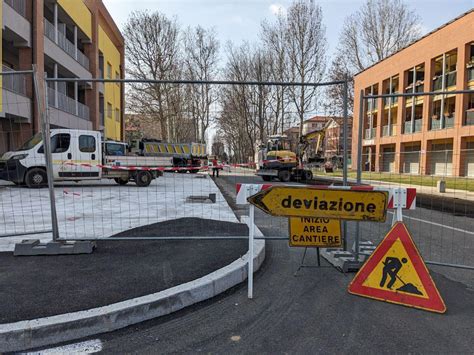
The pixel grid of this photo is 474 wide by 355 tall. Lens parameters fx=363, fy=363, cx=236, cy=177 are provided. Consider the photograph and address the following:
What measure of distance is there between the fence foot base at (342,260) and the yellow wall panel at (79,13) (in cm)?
2552

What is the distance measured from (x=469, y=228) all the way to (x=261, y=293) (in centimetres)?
679

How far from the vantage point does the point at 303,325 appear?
348 centimetres

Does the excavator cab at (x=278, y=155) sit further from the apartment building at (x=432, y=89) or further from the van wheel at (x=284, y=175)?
the apartment building at (x=432, y=89)

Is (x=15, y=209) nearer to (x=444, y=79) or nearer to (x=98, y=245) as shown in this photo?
(x=98, y=245)

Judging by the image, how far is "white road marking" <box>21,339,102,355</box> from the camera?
3.04 metres

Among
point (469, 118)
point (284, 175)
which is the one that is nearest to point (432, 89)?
point (469, 118)

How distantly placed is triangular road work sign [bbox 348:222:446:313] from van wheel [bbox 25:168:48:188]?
1405cm

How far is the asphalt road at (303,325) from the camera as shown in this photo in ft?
10.2

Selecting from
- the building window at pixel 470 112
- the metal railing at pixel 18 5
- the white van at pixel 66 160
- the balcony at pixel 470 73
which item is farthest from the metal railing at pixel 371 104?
the metal railing at pixel 18 5

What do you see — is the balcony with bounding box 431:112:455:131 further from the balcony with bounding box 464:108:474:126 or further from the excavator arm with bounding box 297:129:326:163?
the excavator arm with bounding box 297:129:326:163

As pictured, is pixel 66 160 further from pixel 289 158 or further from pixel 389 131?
pixel 389 131

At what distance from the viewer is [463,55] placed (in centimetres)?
2895

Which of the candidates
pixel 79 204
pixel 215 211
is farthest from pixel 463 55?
pixel 79 204

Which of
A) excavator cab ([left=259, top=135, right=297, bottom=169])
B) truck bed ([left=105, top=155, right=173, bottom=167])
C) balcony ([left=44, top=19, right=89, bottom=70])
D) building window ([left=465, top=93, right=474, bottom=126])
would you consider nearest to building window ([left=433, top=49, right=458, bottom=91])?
building window ([left=465, top=93, right=474, bottom=126])
